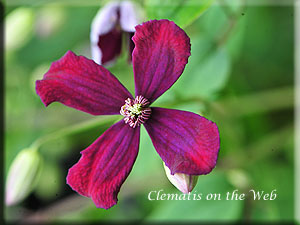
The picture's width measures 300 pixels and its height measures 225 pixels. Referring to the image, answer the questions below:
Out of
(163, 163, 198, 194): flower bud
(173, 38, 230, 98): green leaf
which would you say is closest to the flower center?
(163, 163, 198, 194): flower bud

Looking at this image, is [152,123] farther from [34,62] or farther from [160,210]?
[34,62]

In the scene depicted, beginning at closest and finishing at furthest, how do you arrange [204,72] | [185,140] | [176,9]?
[185,140], [176,9], [204,72]

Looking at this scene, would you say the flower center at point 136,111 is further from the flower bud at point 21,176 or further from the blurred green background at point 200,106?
the flower bud at point 21,176

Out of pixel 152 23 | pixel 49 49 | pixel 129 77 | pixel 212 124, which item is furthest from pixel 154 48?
pixel 49 49

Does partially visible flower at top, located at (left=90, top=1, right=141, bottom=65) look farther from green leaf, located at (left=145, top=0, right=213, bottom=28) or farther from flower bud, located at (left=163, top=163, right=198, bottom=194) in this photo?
flower bud, located at (left=163, top=163, right=198, bottom=194)

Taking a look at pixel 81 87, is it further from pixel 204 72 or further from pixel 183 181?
pixel 204 72

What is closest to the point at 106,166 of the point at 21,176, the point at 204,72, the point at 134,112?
the point at 134,112
